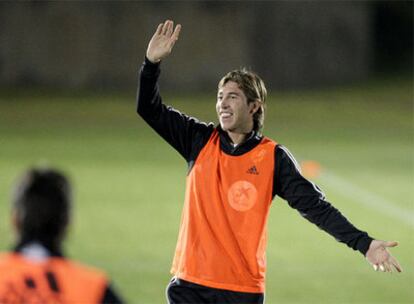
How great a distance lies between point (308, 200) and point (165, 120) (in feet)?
2.92

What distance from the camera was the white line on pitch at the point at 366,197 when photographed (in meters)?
15.6

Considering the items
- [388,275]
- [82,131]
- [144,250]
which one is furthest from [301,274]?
[82,131]

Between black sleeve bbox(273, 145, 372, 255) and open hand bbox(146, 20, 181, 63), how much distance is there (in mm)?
792

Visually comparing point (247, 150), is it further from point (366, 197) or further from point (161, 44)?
point (366, 197)

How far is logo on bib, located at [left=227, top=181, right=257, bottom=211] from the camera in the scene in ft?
19.9

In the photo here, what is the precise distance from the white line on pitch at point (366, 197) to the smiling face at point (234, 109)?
29.4 ft

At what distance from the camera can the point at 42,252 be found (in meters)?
3.46

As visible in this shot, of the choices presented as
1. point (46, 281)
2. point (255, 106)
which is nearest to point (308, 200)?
point (255, 106)

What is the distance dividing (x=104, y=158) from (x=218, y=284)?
1444 cm

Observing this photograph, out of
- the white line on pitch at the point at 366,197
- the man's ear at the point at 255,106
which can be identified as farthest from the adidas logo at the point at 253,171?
the white line on pitch at the point at 366,197

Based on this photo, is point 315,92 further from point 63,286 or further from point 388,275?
point 63,286

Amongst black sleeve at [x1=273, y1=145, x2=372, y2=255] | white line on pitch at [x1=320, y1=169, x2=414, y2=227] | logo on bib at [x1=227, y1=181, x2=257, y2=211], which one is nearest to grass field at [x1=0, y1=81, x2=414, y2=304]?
white line on pitch at [x1=320, y1=169, x2=414, y2=227]

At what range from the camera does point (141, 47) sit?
31.1m

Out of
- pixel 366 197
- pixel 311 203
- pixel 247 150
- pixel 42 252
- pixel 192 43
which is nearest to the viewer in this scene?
pixel 42 252
